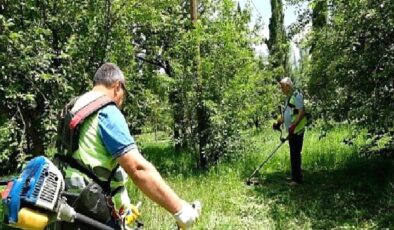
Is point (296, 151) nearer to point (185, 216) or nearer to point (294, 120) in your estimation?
point (294, 120)

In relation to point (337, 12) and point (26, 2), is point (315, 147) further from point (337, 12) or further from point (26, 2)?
point (26, 2)

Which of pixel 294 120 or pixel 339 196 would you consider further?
pixel 294 120

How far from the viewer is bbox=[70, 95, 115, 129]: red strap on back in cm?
276

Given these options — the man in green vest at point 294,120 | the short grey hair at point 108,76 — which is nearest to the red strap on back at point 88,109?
the short grey hair at point 108,76

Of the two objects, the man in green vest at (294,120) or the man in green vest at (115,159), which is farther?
the man in green vest at (294,120)

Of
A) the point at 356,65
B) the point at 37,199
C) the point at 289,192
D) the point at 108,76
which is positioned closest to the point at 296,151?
the point at 289,192

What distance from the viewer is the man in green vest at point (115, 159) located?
2.65 m

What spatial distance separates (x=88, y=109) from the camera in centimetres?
278

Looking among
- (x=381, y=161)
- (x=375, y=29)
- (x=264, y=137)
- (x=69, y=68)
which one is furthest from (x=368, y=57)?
(x=264, y=137)

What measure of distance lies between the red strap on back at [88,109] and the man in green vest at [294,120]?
5.54 m

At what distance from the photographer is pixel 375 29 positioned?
22.3ft

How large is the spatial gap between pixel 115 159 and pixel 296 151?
5.77 m

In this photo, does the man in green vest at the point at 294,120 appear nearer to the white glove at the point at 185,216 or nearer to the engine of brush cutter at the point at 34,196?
the white glove at the point at 185,216

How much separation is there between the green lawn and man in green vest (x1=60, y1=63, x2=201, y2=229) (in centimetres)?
343
